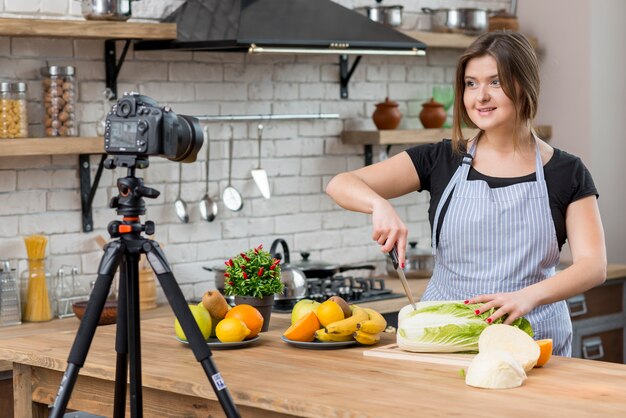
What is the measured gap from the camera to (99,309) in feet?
7.32

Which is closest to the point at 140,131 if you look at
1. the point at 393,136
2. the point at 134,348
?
the point at 134,348

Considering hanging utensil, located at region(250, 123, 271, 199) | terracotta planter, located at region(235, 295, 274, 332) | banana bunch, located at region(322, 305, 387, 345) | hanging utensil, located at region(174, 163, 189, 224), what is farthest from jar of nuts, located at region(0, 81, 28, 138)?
banana bunch, located at region(322, 305, 387, 345)

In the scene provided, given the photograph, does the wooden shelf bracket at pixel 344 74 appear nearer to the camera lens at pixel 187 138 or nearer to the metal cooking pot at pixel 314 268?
the metal cooking pot at pixel 314 268

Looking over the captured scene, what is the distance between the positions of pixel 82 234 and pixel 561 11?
2762mm

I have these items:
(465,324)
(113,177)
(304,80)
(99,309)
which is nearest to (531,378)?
(465,324)

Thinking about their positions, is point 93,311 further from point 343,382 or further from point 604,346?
point 604,346

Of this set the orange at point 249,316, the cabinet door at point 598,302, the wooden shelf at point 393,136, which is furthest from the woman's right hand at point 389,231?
the cabinet door at point 598,302

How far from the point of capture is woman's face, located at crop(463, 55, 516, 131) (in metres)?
2.84

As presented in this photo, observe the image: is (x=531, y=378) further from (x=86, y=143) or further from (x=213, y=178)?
(x=213, y=178)

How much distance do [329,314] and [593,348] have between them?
2.77 meters

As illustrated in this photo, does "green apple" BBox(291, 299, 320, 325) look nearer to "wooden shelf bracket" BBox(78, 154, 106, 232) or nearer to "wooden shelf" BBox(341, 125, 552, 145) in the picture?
"wooden shelf bracket" BBox(78, 154, 106, 232)

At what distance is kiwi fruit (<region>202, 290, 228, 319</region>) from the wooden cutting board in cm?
41

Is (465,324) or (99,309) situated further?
(465,324)

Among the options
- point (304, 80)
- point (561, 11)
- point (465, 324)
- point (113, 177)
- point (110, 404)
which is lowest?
point (110, 404)
